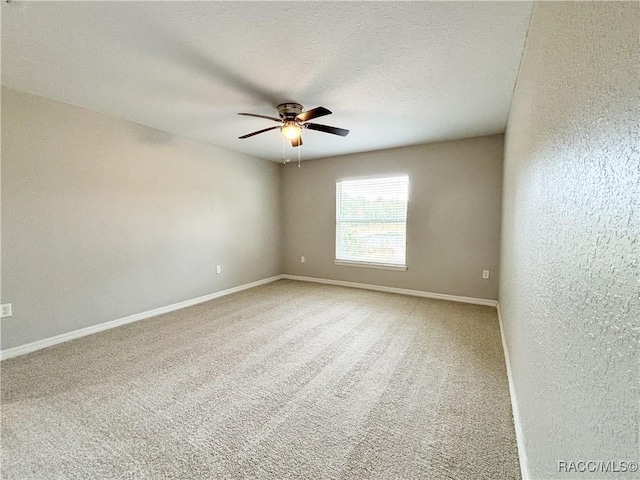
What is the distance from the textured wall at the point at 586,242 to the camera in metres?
0.50

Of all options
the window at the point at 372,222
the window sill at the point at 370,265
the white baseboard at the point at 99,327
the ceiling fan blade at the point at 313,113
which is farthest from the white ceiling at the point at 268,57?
the white baseboard at the point at 99,327

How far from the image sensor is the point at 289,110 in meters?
2.61

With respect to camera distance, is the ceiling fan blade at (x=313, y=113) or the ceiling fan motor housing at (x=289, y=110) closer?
the ceiling fan blade at (x=313, y=113)

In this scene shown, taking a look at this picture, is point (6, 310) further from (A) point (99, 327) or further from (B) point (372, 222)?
(B) point (372, 222)

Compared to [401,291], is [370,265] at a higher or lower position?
higher

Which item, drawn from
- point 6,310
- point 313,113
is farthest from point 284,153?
point 6,310

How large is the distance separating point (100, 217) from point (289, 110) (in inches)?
93.5

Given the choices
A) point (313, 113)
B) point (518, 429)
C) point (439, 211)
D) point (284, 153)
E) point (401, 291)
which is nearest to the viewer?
point (518, 429)

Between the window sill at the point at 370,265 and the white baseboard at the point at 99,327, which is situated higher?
the window sill at the point at 370,265

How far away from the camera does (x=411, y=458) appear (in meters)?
1.34

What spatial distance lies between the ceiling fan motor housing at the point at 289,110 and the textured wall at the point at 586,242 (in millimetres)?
1852

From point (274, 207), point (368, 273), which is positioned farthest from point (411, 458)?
point (274, 207)

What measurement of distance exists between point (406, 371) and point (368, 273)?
2570 mm

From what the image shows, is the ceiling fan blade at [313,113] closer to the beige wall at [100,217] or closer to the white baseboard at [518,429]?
the beige wall at [100,217]
